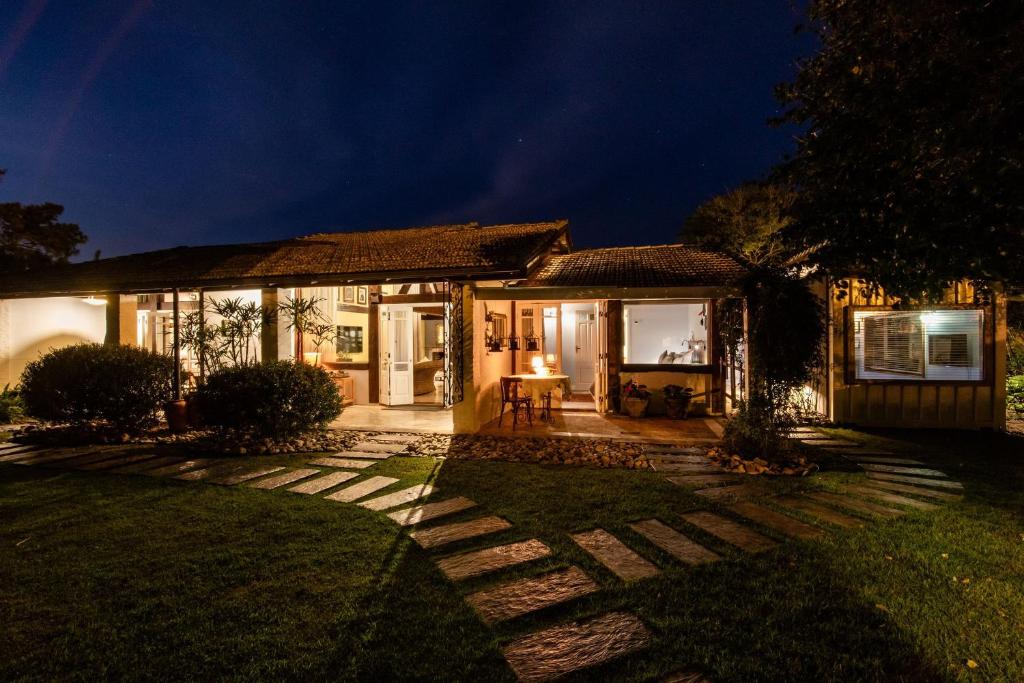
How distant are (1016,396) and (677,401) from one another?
24.0ft

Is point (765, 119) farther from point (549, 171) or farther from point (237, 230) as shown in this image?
point (237, 230)

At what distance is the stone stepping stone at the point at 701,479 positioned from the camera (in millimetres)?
5066

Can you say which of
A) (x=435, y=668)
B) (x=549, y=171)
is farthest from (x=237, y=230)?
(x=435, y=668)

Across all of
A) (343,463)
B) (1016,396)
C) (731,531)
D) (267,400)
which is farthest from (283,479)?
(1016,396)

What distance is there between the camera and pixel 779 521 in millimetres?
3977

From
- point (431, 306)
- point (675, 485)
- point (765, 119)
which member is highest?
point (765, 119)

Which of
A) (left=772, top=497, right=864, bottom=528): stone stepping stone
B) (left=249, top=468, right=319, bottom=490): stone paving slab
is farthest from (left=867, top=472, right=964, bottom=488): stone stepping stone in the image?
(left=249, top=468, right=319, bottom=490): stone paving slab

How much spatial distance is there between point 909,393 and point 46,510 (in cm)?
1218

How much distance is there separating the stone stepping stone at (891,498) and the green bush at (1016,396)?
8153 millimetres

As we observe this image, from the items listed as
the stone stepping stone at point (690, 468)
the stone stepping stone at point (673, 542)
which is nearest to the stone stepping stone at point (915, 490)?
the stone stepping stone at point (690, 468)

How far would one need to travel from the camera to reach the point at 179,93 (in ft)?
85.1

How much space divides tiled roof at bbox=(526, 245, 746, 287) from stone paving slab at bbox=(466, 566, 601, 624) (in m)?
5.94

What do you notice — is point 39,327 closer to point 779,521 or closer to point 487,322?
point 487,322

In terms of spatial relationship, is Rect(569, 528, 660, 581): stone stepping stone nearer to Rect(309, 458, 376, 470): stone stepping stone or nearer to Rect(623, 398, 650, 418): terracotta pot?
Rect(309, 458, 376, 470): stone stepping stone
